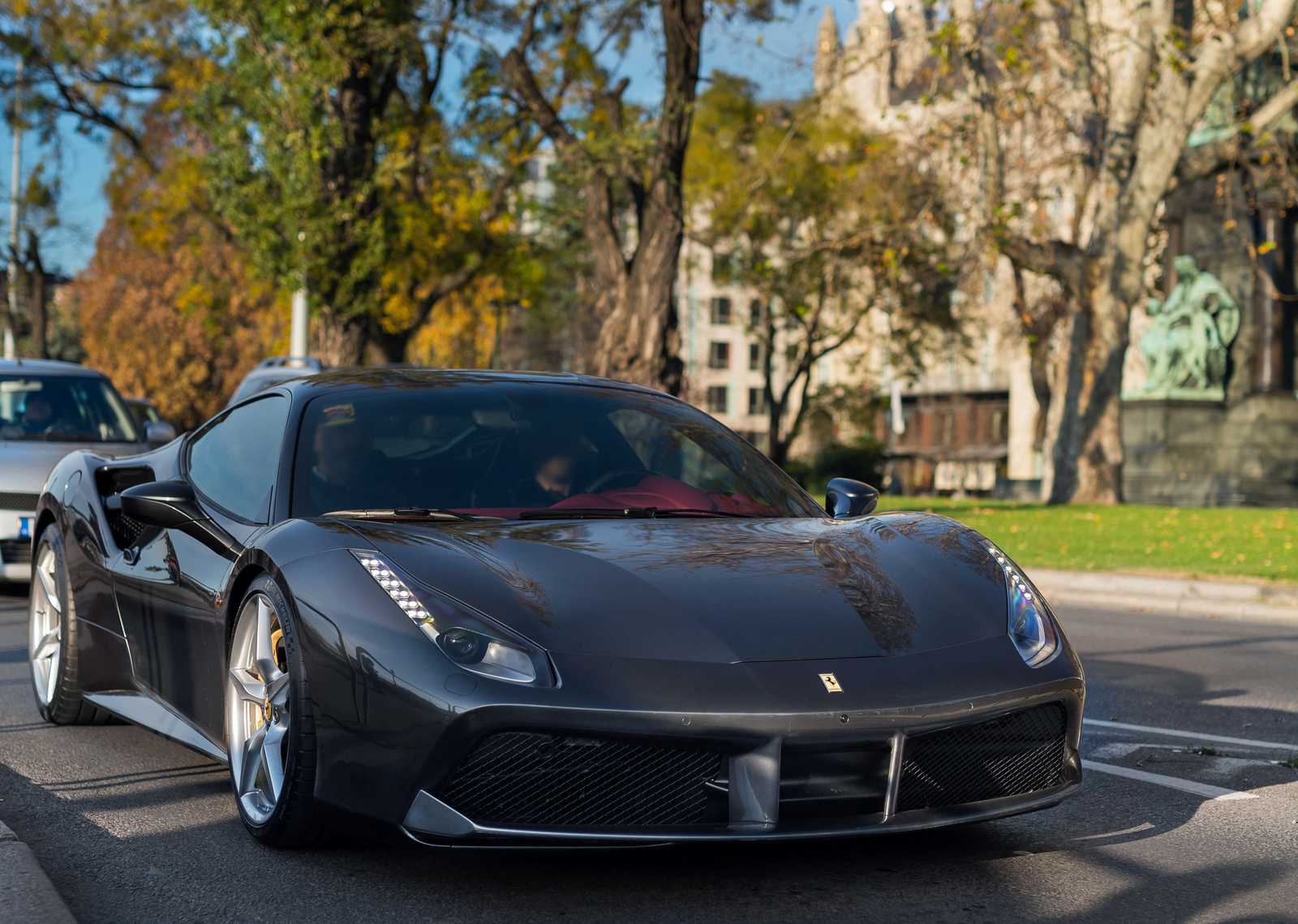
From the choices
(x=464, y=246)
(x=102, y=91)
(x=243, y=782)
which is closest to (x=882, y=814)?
(x=243, y=782)

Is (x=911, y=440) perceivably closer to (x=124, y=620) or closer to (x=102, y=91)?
(x=102, y=91)

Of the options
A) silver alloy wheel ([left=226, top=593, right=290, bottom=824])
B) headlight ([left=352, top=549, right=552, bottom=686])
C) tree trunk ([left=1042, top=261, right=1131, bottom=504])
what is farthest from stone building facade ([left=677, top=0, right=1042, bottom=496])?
headlight ([left=352, top=549, right=552, bottom=686])

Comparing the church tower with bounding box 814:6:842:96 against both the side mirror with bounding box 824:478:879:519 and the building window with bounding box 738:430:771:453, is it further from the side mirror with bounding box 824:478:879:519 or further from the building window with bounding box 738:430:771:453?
the building window with bounding box 738:430:771:453

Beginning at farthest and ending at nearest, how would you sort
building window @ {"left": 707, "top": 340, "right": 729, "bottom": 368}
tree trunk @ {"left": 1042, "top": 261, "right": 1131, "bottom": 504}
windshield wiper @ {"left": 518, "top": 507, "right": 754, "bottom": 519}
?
building window @ {"left": 707, "top": 340, "right": 729, "bottom": 368} < tree trunk @ {"left": 1042, "top": 261, "right": 1131, "bottom": 504} < windshield wiper @ {"left": 518, "top": 507, "right": 754, "bottom": 519}

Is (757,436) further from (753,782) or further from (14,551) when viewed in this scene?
(753,782)

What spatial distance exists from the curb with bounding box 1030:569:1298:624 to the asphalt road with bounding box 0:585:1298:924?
6.23 meters

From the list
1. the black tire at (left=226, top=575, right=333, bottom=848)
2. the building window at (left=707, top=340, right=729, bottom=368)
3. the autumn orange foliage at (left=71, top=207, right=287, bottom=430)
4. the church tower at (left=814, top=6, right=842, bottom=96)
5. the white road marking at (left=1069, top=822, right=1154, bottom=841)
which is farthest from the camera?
the building window at (left=707, top=340, right=729, bottom=368)

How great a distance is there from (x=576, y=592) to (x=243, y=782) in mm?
1146

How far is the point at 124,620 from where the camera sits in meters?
4.83

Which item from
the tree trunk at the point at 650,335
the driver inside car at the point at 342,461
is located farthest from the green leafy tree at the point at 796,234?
the driver inside car at the point at 342,461

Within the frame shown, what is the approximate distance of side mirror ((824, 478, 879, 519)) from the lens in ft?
15.0

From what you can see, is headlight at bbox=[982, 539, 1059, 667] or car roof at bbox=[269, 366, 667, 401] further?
car roof at bbox=[269, 366, 667, 401]

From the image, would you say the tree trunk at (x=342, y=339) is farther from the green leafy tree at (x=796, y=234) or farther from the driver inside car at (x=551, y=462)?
the driver inside car at (x=551, y=462)

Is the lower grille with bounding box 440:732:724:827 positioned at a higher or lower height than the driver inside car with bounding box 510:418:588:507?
lower
